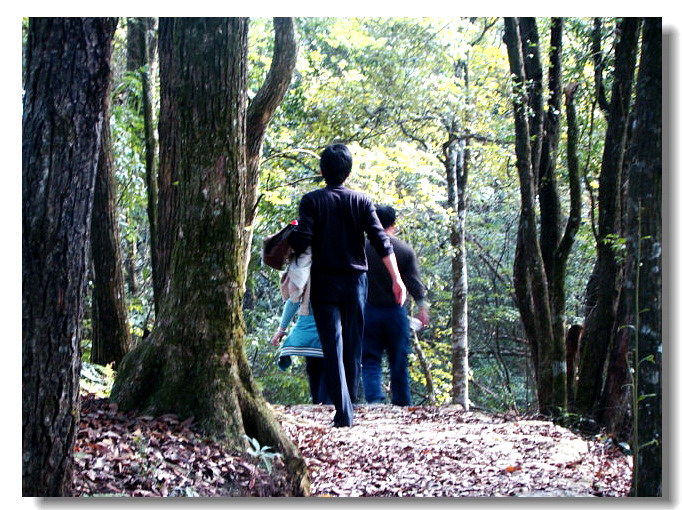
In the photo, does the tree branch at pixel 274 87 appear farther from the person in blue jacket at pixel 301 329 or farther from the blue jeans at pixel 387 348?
the blue jeans at pixel 387 348

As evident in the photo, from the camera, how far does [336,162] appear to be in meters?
5.85

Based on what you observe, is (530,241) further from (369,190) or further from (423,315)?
(369,190)

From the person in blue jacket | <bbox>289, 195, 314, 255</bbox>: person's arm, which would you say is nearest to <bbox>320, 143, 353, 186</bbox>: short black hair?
<bbox>289, 195, 314, 255</bbox>: person's arm

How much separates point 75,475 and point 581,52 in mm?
6109

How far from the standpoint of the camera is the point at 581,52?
7902 millimetres

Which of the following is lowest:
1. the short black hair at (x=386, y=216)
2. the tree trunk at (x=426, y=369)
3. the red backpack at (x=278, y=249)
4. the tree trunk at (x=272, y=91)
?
the tree trunk at (x=426, y=369)

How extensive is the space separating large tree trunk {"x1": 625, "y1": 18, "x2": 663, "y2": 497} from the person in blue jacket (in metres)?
2.26

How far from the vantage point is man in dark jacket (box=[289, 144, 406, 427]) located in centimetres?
573

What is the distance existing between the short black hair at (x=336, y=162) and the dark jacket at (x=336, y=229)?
0.32 ft

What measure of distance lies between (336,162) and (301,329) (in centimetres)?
188

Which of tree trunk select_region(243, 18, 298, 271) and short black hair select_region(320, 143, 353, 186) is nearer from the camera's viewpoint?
short black hair select_region(320, 143, 353, 186)

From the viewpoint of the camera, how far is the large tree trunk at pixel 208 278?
4.76 meters

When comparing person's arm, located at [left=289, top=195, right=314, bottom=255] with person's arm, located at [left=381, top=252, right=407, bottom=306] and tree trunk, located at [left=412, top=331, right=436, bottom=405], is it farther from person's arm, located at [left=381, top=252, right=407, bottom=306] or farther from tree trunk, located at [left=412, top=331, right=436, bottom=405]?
tree trunk, located at [left=412, top=331, right=436, bottom=405]

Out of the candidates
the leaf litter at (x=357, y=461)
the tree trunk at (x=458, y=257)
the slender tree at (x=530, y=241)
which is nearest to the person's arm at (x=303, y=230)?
the leaf litter at (x=357, y=461)
